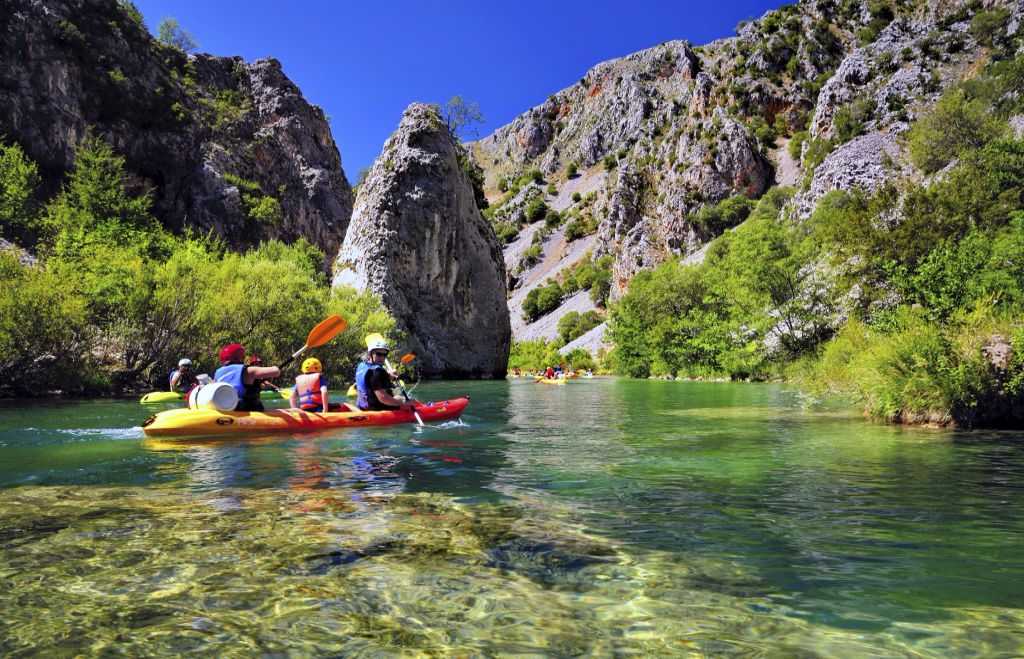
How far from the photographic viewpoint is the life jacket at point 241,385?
452 inches

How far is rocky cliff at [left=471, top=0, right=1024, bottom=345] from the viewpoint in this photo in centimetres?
5250

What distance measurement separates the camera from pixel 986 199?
26.5 meters

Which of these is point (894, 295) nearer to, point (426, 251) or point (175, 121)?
point (426, 251)

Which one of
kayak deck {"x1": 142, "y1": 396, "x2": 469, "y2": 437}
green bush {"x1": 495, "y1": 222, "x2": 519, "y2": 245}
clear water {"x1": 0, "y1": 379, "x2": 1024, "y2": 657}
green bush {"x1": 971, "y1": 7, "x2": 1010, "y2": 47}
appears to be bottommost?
clear water {"x1": 0, "y1": 379, "x2": 1024, "y2": 657}

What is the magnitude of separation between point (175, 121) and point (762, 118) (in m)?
65.4

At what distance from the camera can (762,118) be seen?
76.9m

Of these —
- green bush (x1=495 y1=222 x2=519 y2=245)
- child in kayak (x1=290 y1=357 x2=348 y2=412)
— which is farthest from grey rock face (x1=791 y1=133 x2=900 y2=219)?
green bush (x1=495 y1=222 x2=519 y2=245)

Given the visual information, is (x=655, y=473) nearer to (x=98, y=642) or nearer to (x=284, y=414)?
(x=98, y=642)

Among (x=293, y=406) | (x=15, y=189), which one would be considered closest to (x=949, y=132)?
(x=293, y=406)

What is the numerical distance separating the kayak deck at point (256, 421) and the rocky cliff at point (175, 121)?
39.4 meters

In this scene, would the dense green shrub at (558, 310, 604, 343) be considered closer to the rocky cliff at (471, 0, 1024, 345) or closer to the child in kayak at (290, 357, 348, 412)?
the rocky cliff at (471, 0, 1024, 345)

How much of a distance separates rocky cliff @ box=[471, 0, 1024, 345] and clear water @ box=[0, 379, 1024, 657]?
35.0m

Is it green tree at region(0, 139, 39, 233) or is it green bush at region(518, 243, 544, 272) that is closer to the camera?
green tree at region(0, 139, 39, 233)

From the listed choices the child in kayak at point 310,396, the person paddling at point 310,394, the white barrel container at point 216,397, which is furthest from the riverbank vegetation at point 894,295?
the white barrel container at point 216,397
